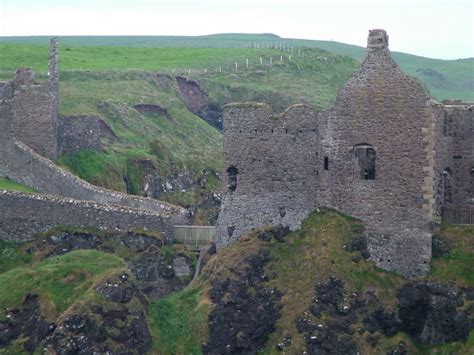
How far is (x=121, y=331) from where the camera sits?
50.8m

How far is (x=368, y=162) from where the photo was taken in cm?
5325

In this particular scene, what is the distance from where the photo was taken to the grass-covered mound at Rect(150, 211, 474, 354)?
50.5 m

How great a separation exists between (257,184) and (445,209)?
22.3ft

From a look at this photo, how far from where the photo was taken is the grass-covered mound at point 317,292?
166ft

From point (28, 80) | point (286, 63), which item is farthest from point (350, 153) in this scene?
point (286, 63)

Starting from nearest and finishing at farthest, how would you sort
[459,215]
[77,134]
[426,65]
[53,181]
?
[459,215], [53,181], [77,134], [426,65]

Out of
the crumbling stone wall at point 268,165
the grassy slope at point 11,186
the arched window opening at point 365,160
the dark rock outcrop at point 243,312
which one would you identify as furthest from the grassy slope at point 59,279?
the grassy slope at point 11,186

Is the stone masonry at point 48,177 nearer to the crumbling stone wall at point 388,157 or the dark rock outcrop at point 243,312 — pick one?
the dark rock outcrop at point 243,312

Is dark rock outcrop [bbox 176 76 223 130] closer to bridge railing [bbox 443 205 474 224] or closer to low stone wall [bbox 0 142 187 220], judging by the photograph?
low stone wall [bbox 0 142 187 220]

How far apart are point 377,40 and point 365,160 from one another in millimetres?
4250

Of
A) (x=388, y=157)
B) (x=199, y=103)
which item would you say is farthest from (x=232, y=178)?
(x=199, y=103)

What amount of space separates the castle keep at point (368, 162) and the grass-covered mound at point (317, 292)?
0.70 meters

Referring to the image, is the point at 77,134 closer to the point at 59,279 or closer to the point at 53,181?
the point at 53,181

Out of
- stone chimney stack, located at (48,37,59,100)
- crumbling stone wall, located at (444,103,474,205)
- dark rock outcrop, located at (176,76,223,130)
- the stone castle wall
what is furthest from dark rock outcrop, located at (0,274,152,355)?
dark rock outcrop, located at (176,76,223,130)
